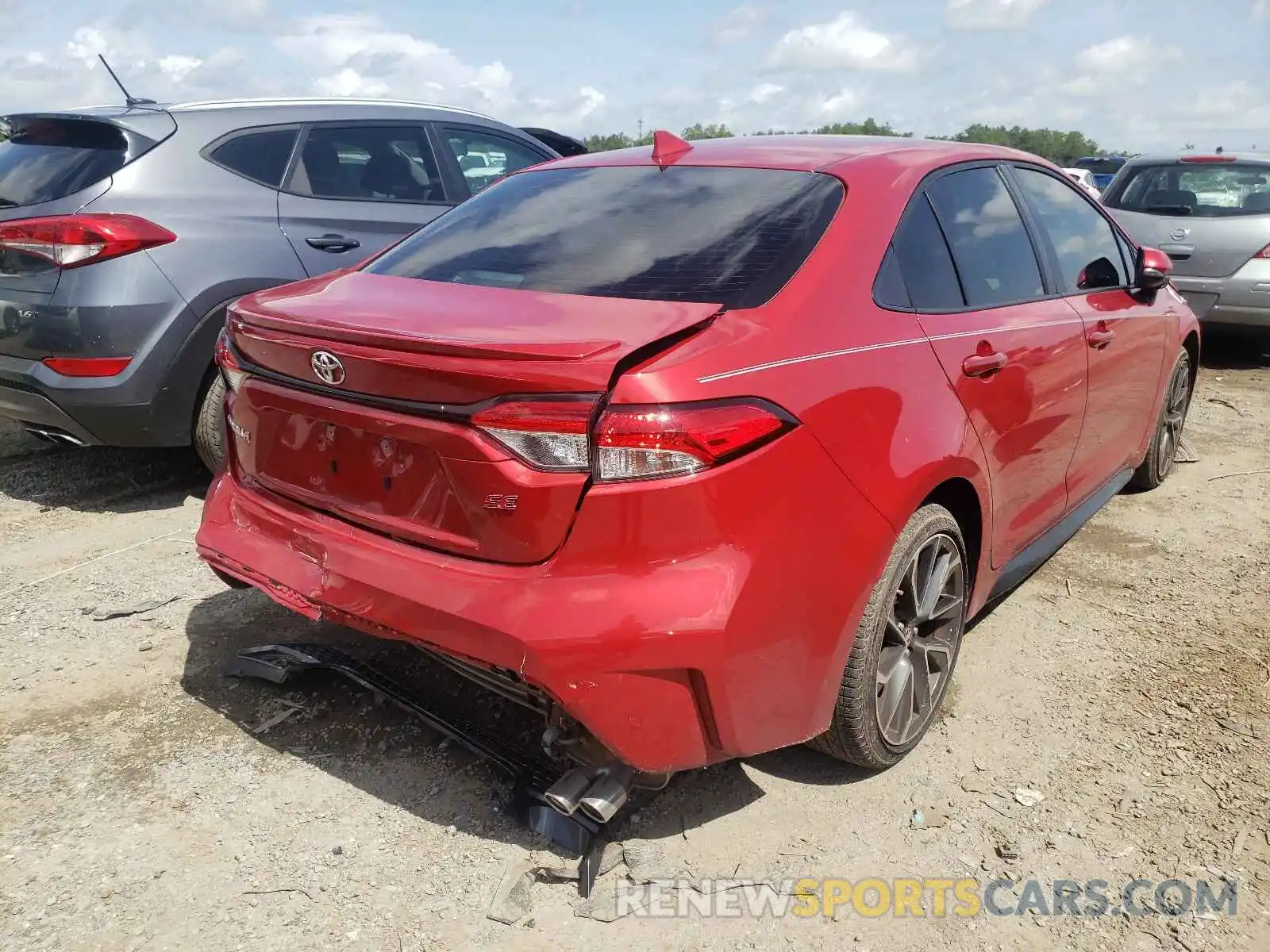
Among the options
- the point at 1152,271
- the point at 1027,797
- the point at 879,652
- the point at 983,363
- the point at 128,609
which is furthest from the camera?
the point at 1152,271

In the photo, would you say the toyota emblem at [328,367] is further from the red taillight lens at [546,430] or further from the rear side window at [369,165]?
the rear side window at [369,165]

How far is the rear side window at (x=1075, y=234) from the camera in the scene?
3523 millimetres

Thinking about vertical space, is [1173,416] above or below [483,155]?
below

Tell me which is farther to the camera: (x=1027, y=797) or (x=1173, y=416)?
(x=1173, y=416)

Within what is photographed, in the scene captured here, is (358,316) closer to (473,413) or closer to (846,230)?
(473,413)

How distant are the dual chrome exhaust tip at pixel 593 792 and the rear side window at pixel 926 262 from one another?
4.56 feet

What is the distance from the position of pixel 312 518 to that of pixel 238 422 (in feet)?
1.35

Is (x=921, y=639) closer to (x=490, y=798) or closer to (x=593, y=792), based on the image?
(x=593, y=792)

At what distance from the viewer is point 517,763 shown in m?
2.51

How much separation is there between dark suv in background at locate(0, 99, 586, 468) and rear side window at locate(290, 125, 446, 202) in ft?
0.04

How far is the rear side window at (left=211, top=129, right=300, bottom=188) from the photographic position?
455 centimetres

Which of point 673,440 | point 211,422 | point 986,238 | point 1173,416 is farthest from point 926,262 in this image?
point 211,422

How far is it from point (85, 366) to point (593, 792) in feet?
10.0

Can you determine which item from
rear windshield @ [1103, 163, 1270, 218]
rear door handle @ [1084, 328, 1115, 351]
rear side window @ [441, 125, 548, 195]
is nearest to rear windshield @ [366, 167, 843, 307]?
rear door handle @ [1084, 328, 1115, 351]
